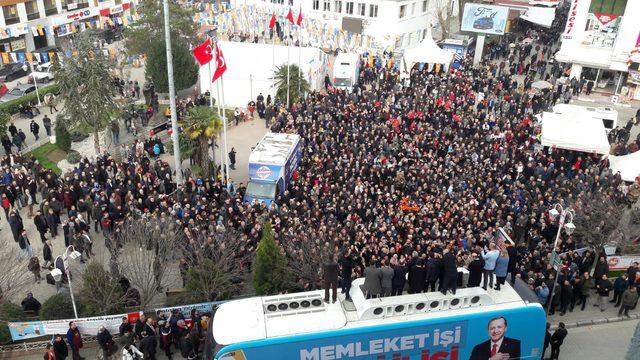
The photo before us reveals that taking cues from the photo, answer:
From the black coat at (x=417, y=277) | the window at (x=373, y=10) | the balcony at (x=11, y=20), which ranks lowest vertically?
the black coat at (x=417, y=277)

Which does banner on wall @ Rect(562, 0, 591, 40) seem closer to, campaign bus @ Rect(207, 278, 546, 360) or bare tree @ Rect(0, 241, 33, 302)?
campaign bus @ Rect(207, 278, 546, 360)

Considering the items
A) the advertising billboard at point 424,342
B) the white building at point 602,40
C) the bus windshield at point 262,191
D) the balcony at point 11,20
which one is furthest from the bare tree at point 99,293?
the balcony at point 11,20

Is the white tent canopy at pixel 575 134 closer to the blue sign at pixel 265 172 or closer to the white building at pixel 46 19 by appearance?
the blue sign at pixel 265 172

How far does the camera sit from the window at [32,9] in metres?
45.2

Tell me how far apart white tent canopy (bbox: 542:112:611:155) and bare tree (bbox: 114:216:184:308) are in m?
18.6

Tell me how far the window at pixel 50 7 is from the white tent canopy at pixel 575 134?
42.3 m

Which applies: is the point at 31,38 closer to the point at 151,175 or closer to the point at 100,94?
the point at 100,94

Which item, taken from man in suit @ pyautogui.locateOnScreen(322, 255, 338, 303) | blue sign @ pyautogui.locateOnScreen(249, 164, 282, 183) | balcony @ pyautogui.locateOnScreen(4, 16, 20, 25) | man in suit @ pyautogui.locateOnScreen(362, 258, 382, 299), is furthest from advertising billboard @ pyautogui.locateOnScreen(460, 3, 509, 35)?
balcony @ pyautogui.locateOnScreen(4, 16, 20, 25)

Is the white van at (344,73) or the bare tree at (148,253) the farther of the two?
the white van at (344,73)

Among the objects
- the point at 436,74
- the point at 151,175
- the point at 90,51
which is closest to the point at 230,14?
the point at 436,74

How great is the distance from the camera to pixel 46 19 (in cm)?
4681

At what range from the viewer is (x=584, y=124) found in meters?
27.2

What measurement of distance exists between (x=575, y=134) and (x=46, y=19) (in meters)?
43.6

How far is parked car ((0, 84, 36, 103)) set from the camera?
3581 cm
